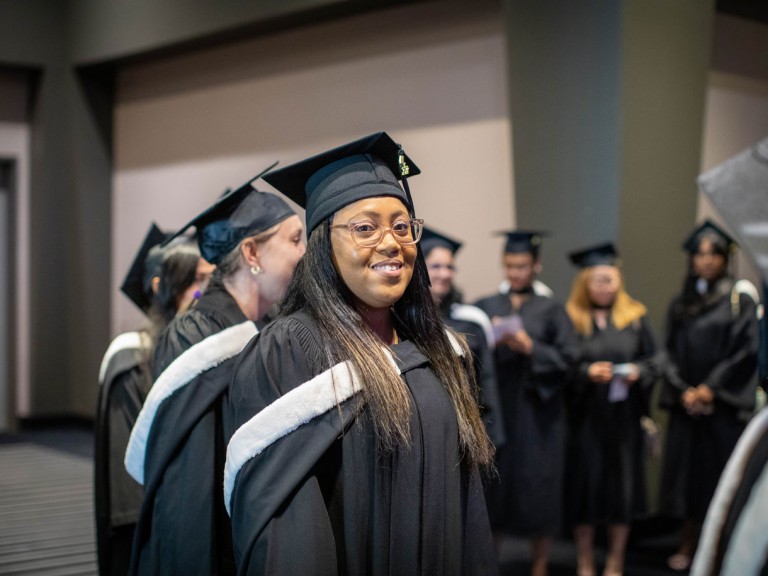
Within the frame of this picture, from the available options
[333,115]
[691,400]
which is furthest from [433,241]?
[333,115]

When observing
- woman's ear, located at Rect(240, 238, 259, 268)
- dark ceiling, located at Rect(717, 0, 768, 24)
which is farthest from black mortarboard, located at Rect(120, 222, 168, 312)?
dark ceiling, located at Rect(717, 0, 768, 24)

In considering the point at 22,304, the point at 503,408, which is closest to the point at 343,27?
the point at 503,408

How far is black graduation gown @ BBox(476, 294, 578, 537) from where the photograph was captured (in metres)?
5.21

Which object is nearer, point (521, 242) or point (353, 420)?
point (353, 420)

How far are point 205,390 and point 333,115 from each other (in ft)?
18.8

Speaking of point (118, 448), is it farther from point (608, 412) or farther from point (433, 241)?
point (608, 412)

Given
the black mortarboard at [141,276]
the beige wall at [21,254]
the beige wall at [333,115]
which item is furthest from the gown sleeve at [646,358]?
the beige wall at [21,254]

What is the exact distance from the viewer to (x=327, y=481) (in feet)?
6.41

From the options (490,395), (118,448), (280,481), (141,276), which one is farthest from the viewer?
(490,395)

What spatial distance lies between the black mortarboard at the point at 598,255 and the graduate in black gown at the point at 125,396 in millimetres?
2645

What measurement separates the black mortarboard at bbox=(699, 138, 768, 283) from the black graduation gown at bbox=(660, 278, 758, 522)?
174 inches

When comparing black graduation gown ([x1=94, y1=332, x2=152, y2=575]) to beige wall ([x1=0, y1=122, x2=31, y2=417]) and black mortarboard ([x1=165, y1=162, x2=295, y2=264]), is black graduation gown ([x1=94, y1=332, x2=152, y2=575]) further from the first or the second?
beige wall ([x1=0, y1=122, x2=31, y2=417])

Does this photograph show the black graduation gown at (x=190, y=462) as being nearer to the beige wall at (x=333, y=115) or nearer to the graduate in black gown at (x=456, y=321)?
the graduate in black gown at (x=456, y=321)

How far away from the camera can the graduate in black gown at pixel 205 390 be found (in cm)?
248
